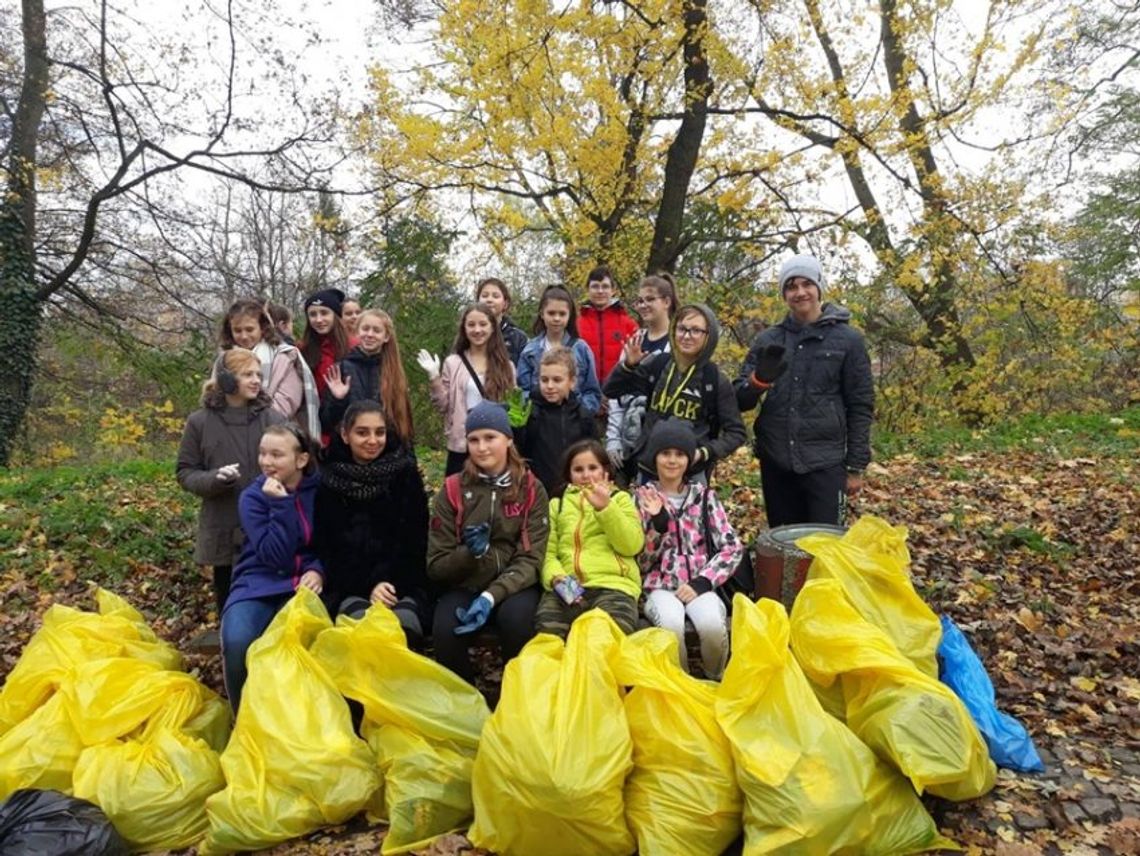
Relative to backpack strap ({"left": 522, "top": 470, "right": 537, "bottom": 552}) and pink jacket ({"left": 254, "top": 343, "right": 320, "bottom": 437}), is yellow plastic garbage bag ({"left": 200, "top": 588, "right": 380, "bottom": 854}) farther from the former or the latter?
pink jacket ({"left": 254, "top": 343, "right": 320, "bottom": 437})

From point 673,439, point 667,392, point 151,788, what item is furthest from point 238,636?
point 667,392

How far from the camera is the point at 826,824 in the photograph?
2197mm

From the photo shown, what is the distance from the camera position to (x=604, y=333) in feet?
16.9

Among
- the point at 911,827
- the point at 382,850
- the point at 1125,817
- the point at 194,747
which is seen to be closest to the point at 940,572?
the point at 1125,817

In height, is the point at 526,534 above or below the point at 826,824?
above

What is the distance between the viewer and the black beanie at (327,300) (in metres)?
4.70

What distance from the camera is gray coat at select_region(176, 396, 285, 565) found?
12.3ft

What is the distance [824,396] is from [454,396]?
6.37 feet

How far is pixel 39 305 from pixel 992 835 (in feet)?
41.6

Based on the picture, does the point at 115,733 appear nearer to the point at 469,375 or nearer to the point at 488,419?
the point at 488,419

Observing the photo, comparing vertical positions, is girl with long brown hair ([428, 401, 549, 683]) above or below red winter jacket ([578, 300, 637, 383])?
below

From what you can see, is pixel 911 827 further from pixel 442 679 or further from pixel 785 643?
pixel 442 679

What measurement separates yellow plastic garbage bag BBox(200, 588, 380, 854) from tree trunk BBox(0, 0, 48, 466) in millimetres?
10311

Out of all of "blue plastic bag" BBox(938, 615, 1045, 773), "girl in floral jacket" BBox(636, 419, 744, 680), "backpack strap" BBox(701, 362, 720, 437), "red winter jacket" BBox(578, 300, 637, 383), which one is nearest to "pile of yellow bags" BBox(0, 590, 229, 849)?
"girl in floral jacket" BBox(636, 419, 744, 680)
